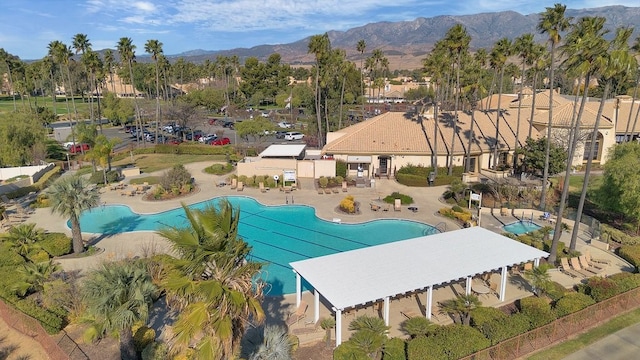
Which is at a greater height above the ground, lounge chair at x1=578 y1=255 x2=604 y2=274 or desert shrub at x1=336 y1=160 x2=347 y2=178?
desert shrub at x1=336 y1=160 x2=347 y2=178

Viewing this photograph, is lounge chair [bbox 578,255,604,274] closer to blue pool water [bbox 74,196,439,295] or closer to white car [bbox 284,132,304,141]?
blue pool water [bbox 74,196,439,295]

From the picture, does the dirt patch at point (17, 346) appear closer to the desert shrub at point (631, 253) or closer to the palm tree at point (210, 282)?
the palm tree at point (210, 282)

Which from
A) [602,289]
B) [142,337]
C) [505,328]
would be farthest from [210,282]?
[602,289]

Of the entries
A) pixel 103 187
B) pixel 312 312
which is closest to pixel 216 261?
pixel 312 312

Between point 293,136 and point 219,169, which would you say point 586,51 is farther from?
point 293,136

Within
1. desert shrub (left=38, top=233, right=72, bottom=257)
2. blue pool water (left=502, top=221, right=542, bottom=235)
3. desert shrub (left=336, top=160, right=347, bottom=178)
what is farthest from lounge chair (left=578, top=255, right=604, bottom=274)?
desert shrub (left=38, top=233, right=72, bottom=257)

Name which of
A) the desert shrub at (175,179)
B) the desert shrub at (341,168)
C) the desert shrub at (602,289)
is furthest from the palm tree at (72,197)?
the desert shrub at (602,289)

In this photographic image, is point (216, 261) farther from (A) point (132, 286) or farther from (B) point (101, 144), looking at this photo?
(B) point (101, 144)
